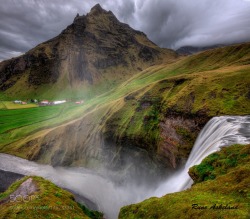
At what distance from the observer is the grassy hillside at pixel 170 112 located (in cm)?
4562

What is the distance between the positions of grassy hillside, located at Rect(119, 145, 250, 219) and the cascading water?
3571 mm

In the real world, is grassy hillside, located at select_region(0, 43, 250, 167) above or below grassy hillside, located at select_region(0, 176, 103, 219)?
above

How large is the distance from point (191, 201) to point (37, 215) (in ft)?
43.1

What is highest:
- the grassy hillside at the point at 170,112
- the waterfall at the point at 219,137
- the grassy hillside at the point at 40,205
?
the grassy hillside at the point at 170,112

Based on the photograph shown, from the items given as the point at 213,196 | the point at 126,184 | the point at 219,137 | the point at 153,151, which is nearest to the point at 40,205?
the point at 213,196

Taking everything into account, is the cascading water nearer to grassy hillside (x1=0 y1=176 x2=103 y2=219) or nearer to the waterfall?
the waterfall

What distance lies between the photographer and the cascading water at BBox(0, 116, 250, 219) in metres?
29.4

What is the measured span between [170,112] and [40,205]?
129 ft

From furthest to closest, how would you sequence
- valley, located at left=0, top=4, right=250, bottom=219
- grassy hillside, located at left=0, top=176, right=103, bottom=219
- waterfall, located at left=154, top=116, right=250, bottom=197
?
waterfall, located at left=154, top=116, right=250, bottom=197 → valley, located at left=0, top=4, right=250, bottom=219 → grassy hillside, located at left=0, top=176, right=103, bottom=219

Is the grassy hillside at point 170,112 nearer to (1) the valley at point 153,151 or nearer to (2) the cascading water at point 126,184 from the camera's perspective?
(1) the valley at point 153,151

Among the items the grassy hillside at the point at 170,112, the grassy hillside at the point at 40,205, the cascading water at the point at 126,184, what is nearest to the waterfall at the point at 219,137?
the cascading water at the point at 126,184

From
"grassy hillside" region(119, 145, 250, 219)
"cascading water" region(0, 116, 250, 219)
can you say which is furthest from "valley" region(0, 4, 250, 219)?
"cascading water" region(0, 116, 250, 219)

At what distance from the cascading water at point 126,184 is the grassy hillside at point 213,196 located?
11.7ft

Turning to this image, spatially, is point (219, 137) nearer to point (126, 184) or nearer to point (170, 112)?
point (170, 112)
